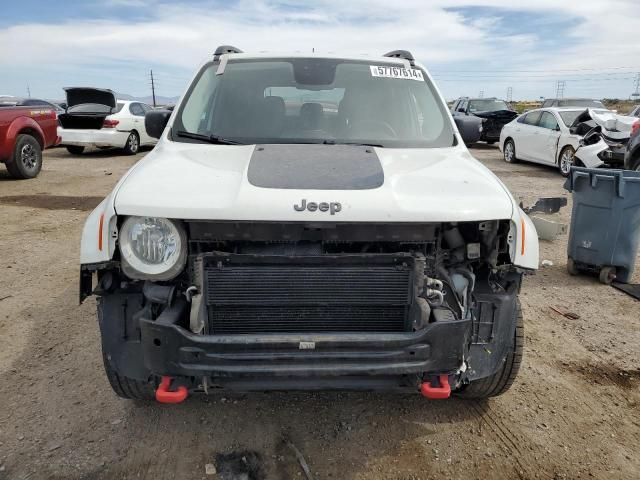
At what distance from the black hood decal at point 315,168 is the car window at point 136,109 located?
1337 cm

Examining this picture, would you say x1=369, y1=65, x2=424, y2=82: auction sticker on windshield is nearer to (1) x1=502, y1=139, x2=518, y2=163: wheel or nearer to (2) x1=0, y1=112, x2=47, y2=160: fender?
→ (2) x1=0, y1=112, x2=47, y2=160: fender

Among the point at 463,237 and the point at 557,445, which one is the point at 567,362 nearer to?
the point at 557,445

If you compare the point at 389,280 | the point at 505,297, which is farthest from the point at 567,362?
the point at 389,280

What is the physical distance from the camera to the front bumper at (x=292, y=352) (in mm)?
2193

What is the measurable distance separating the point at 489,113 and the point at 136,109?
1166 cm

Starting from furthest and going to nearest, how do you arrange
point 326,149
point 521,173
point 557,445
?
point 521,173
point 326,149
point 557,445

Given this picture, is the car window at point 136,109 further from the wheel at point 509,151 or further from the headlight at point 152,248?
the headlight at point 152,248

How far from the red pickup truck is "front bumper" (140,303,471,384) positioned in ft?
31.7

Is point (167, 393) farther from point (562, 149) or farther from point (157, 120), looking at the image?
point (562, 149)

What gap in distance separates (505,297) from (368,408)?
109 centimetres

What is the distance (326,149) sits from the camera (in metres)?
2.99

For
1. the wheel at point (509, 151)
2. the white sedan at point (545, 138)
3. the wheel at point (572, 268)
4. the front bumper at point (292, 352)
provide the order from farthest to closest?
1. the wheel at point (509, 151)
2. the white sedan at point (545, 138)
3. the wheel at point (572, 268)
4. the front bumper at point (292, 352)

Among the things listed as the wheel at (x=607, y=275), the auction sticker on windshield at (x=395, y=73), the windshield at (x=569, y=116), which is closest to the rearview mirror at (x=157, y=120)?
the auction sticker on windshield at (x=395, y=73)

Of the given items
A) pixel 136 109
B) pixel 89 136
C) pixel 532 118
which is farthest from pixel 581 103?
pixel 89 136
